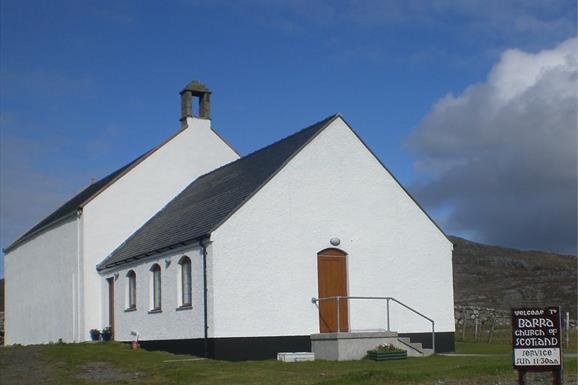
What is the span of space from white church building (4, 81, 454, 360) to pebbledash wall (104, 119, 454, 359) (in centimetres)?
4

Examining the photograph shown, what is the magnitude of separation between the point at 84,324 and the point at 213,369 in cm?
1414

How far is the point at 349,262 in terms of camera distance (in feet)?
94.3

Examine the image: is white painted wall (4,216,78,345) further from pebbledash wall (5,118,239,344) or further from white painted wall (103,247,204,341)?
white painted wall (103,247,204,341)

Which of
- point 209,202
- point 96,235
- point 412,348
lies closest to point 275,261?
point 209,202

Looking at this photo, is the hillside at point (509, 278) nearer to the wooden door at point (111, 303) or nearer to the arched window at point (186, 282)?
the arched window at point (186, 282)

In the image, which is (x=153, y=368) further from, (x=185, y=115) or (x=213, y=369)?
(x=185, y=115)

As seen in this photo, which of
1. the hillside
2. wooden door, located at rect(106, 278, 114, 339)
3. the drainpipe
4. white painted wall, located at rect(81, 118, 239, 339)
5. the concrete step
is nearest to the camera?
the drainpipe

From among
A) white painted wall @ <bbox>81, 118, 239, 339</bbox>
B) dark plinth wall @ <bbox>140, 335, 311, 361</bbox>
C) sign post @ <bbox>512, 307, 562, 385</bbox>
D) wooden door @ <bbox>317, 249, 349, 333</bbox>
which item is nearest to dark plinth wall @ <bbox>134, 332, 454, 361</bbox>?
dark plinth wall @ <bbox>140, 335, 311, 361</bbox>

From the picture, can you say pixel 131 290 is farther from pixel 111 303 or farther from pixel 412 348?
pixel 412 348

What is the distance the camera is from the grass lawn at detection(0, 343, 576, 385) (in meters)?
19.0

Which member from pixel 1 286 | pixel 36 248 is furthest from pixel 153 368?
pixel 1 286

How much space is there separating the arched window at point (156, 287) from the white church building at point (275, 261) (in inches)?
2.8

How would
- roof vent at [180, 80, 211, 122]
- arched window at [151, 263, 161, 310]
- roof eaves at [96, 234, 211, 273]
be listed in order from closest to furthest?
1. roof eaves at [96, 234, 211, 273]
2. arched window at [151, 263, 161, 310]
3. roof vent at [180, 80, 211, 122]

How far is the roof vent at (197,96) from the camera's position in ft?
129
